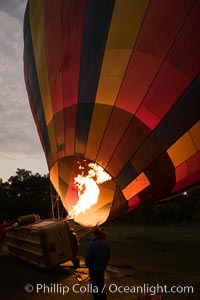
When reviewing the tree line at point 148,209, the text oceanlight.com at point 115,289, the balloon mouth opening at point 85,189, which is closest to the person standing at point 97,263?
the text oceanlight.com at point 115,289

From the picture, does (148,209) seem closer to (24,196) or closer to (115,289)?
(24,196)

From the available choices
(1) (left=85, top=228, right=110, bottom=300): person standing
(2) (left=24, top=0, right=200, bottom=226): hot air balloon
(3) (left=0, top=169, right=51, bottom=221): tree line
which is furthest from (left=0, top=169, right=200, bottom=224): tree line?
(1) (left=85, top=228, right=110, bottom=300): person standing

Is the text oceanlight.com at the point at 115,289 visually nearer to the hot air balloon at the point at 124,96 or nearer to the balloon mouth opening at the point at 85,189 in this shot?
the hot air balloon at the point at 124,96

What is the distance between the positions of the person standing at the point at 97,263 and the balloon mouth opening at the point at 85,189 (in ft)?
6.48

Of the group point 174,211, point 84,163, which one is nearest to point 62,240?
point 84,163

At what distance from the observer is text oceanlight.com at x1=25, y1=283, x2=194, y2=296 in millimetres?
5156

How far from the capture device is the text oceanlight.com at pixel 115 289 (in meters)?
5.16

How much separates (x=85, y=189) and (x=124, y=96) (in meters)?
2.15

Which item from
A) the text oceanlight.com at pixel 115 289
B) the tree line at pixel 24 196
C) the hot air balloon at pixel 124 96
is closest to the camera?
the hot air balloon at pixel 124 96

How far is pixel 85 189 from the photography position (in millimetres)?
6723

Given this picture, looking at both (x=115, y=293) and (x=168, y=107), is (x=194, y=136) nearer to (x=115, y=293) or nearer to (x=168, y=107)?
(x=168, y=107)

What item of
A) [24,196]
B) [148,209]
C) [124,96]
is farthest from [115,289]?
[24,196]

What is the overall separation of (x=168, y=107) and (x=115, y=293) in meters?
2.88

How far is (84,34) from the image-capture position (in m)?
5.79
